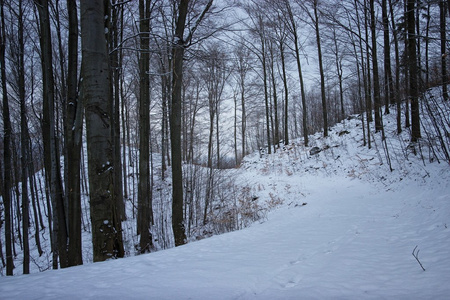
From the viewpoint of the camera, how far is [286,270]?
6.67 feet

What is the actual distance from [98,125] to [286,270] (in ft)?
9.29

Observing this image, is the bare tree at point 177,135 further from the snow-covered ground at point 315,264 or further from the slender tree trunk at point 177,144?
the snow-covered ground at point 315,264

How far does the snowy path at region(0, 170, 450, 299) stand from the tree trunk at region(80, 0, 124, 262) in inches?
21.6

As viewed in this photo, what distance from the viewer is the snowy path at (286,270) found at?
1472 millimetres

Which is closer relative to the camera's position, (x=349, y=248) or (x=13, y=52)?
(x=349, y=248)

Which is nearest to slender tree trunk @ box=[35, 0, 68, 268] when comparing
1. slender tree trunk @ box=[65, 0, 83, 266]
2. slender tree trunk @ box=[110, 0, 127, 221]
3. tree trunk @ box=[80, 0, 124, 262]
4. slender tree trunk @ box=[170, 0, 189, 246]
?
slender tree trunk @ box=[65, 0, 83, 266]

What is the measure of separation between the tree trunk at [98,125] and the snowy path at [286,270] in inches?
21.6

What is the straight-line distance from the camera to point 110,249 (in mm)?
2590

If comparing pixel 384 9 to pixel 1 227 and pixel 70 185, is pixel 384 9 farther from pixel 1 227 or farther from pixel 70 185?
pixel 1 227

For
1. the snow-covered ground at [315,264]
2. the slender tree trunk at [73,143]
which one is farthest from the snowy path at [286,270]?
the slender tree trunk at [73,143]

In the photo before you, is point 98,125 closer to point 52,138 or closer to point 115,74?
point 52,138

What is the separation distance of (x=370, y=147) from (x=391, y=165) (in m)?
2.76

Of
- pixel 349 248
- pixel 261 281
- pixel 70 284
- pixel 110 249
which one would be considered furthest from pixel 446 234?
pixel 110 249

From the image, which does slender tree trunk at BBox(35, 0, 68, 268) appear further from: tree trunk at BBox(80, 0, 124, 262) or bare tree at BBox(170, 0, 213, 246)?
tree trunk at BBox(80, 0, 124, 262)
